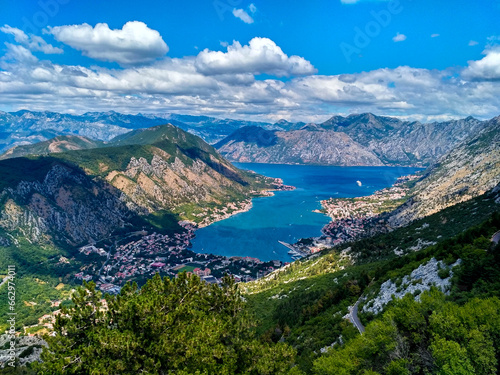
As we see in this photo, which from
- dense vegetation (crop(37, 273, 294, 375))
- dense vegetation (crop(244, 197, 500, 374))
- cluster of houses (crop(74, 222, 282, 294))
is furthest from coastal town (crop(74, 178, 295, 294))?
dense vegetation (crop(37, 273, 294, 375))

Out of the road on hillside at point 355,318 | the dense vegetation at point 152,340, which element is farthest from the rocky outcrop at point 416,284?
the dense vegetation at point 152,340

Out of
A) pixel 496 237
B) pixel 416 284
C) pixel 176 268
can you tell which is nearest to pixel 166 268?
pixel 176 268

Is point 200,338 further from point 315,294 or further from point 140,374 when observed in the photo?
point 315,294

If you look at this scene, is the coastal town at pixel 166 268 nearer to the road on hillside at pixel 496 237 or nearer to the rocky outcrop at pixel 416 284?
the rocky outcrop at pixel 416 284

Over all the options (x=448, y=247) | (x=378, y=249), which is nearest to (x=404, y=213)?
(x=378, y=249)

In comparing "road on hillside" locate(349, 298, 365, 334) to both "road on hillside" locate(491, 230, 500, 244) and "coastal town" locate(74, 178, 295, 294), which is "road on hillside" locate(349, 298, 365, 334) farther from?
"coastal town" locate(74, 178, 295, 294)

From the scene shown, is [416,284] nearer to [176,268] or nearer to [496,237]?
[496,237]

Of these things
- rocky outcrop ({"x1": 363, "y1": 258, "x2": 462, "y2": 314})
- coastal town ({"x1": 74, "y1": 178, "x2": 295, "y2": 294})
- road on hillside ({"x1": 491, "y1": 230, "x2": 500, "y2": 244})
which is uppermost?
road on hillside ({"x1": 491, "y1": 230, "x2": 500, "y2": 244})
